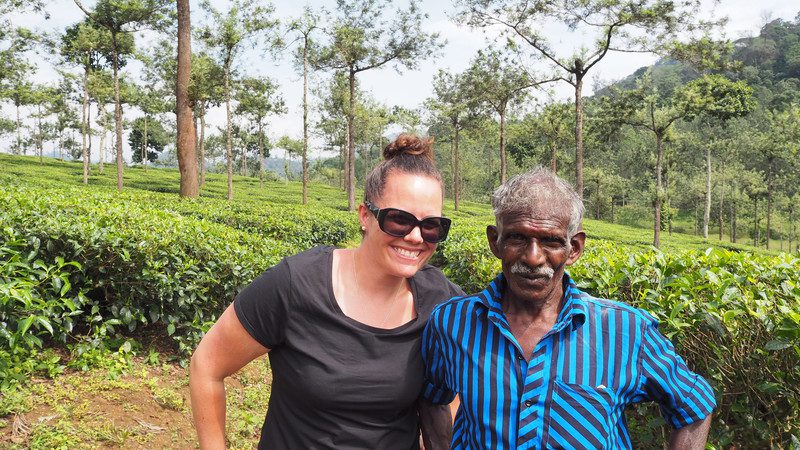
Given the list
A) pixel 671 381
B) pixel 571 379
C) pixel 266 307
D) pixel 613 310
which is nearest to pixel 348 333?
pixel 266 307

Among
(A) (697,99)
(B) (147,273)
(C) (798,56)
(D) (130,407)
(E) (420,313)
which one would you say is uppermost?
(C) (798,56)

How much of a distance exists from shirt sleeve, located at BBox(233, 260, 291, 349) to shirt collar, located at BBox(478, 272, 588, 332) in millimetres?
631

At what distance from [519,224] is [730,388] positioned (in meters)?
2.00

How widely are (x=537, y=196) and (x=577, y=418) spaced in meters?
0.62

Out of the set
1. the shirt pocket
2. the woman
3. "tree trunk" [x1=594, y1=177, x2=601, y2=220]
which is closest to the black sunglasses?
the woman

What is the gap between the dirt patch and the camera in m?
3.37

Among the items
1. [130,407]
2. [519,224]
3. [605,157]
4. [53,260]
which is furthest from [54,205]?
[605,157]

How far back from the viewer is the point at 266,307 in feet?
5.56

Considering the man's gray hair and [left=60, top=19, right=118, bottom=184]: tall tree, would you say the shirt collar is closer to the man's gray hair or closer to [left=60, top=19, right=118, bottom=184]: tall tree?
the man's gray hair

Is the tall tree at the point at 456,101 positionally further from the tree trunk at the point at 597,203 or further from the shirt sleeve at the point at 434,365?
the shirt sleeve at the point at 434,365

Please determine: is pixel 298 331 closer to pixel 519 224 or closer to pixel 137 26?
pixel 519 224

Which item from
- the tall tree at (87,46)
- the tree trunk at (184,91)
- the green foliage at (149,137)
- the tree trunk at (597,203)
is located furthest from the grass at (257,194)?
the green foliage at (149,137)

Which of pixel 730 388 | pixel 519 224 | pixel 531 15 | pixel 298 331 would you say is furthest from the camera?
pixel 531 15

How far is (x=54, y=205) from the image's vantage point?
5.62 m
